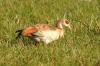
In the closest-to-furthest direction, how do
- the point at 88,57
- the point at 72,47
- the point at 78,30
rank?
the point at 88,57 → the point at 72,47 → the point at 78,30

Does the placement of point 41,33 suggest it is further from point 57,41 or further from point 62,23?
point 62,23

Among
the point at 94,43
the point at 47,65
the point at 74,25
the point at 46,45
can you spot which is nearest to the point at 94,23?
the point at 74,25

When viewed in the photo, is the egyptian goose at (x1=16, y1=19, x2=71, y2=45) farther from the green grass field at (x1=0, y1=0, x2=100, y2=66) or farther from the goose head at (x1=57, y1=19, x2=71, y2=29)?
the goose head at (x1=57, y1=19, x2=71, y2=29)

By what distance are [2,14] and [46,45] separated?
2.43 metres

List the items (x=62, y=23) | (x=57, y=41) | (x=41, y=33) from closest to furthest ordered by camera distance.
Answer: (x=41, y=33)
(x=57, y=41)
(x=62, y=23)

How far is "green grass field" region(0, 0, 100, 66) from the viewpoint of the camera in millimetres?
7766

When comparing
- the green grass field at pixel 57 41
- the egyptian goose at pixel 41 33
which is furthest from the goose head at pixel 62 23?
the egyptian goose at pixel 41 33

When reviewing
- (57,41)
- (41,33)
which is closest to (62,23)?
(57,41)

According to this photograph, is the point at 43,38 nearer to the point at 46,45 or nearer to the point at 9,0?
the point at 46,45

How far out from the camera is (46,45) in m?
8.80

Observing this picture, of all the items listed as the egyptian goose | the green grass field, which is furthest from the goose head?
the egyptian goose

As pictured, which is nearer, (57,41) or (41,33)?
(41,33)

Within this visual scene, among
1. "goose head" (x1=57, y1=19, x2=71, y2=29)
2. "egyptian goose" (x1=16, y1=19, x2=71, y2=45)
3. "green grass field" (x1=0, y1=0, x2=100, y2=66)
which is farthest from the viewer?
"goose head" (x1=57, y1=19, x2=71, y2=29)

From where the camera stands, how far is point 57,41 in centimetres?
917
